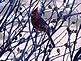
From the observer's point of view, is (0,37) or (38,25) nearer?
(38,25)

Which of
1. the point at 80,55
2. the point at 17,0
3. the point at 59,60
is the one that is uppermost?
the point at 17,0

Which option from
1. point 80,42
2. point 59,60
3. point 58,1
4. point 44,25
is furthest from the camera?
point 58,1

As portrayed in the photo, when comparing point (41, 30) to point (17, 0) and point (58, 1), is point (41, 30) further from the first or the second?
point (58, 1)

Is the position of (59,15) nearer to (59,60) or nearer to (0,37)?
(59,60)

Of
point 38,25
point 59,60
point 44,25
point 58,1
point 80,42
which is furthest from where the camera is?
point 58,1

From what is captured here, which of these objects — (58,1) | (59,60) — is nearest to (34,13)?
(59,60)

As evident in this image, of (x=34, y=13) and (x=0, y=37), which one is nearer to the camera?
(x=34, y=13)

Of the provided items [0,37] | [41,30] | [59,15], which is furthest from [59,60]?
[59,15]

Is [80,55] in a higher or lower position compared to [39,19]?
lower

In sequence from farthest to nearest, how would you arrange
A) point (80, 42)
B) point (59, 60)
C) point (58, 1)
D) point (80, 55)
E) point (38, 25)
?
point (58, 1)
point (80, 42)
point (59, 60)
point (38, 25)
point (80, 55)
